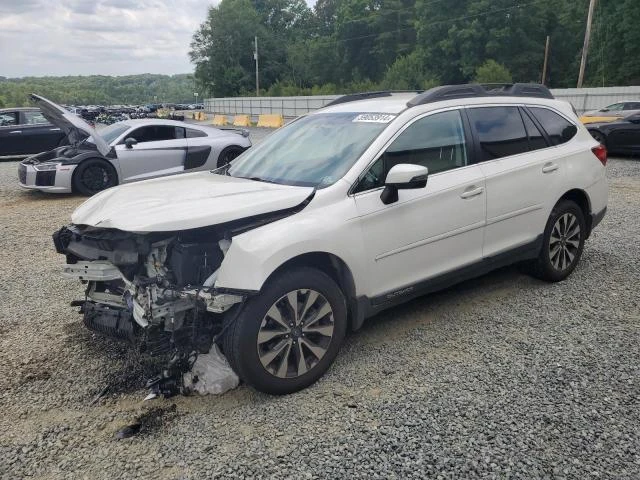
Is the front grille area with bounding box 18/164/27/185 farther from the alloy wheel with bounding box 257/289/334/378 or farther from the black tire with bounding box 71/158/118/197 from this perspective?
the alloy wheel with bounding box 257/289/334/378

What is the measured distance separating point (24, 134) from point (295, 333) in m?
15.2

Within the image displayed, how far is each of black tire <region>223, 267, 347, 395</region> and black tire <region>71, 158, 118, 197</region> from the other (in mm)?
8088

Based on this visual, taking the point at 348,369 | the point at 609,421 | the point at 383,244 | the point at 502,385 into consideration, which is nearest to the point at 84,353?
the point at 348,369

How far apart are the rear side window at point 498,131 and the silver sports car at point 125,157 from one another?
639 centimetres

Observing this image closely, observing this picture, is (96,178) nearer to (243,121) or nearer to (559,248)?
(559,248)

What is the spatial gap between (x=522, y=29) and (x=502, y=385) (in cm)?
5204

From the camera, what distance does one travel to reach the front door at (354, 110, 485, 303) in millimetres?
3615

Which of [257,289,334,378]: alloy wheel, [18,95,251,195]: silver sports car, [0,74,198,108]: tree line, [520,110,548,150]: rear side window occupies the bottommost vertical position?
[257,289,334,378]: alloy wheel

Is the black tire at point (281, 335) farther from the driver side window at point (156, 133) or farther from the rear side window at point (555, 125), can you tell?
the driver side window at point (156, 133)

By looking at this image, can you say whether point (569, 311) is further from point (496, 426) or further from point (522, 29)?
point (522, 29)

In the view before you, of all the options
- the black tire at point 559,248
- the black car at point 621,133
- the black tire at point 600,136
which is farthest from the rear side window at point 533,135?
the black tire at point 600,136

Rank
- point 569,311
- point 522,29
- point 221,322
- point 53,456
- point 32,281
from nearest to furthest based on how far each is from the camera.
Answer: point 53,456, point 221,322, point 569,311, point 32,281, point 522,29

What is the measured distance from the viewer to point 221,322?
3355 mm

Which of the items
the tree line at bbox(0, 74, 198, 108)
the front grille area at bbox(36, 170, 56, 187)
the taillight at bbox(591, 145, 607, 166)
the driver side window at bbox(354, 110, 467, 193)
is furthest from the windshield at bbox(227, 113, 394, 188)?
the tree line at bbox(0, 74, 198, 108)
